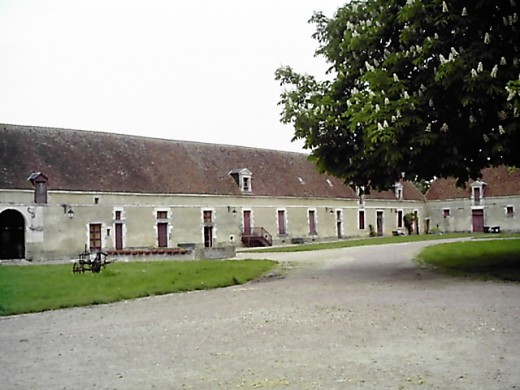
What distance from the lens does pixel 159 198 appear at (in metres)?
32.4

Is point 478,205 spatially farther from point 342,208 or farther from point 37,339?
point 37,339

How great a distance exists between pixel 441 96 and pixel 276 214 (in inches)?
1008

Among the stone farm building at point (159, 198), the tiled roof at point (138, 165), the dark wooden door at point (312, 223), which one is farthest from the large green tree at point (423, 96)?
the dark wooden door at point (312, 223)

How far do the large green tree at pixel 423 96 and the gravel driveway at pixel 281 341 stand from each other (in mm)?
2962

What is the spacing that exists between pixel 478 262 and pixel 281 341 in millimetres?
11534

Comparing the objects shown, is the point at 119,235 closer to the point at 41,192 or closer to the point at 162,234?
the point at 162,234

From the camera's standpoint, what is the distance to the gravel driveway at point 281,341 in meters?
5.31

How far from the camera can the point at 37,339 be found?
7.65 m

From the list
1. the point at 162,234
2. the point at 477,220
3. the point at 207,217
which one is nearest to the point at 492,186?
the point at 477,220

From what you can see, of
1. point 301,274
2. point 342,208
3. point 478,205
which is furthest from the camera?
point 478,205

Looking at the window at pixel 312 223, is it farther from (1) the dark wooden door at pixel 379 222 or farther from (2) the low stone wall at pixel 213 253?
(2) the low stone wall at pixel 213 253

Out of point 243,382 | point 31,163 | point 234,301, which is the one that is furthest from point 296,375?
point 31,163

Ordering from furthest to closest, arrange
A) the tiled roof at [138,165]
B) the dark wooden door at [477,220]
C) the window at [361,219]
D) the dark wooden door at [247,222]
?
the dark wooden door at [477,220] → the window at [361,219] → the dark wooden door at [247,222] → the tiled roof at [138,165]

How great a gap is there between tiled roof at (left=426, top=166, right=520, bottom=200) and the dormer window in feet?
52.3
